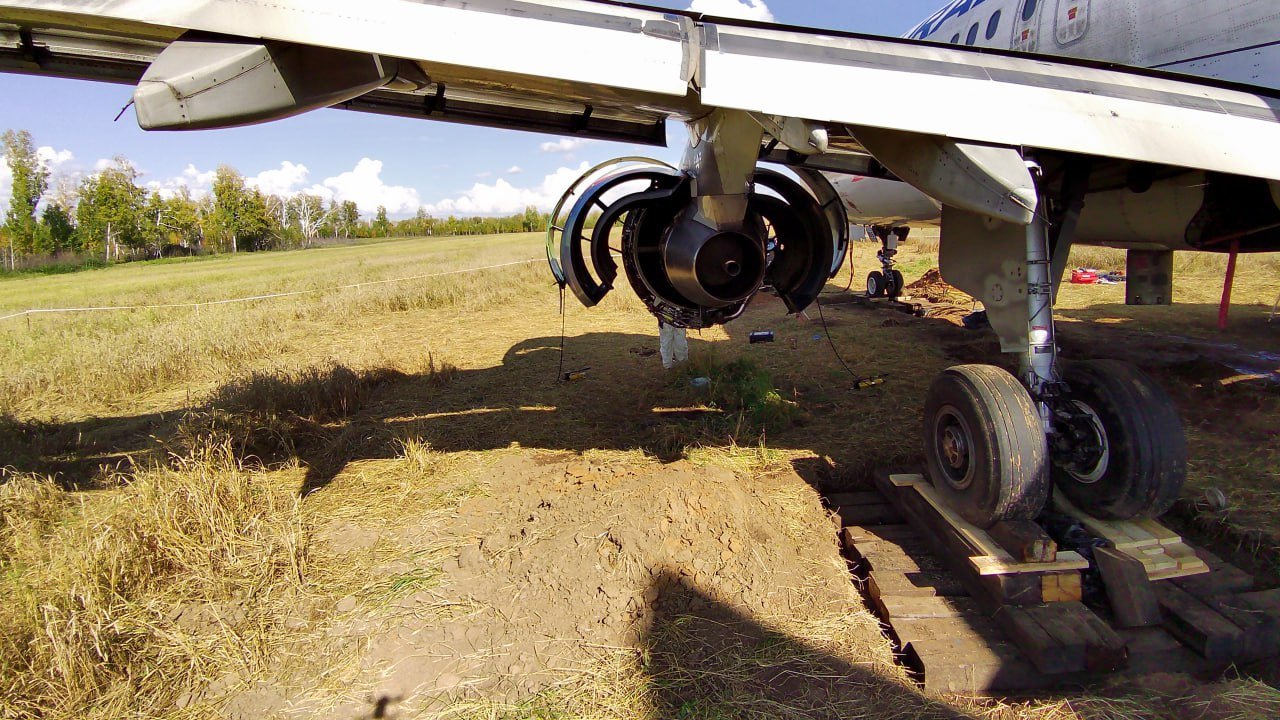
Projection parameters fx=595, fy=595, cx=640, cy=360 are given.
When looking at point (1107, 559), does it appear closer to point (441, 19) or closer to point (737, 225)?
point (737, 225)

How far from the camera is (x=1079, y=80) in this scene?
2.96m

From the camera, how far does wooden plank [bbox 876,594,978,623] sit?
10.3 ft

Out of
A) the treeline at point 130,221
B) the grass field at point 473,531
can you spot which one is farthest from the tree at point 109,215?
the grass field at point 473,531

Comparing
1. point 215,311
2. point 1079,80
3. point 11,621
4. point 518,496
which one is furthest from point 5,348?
point 1079,80

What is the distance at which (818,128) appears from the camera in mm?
2896

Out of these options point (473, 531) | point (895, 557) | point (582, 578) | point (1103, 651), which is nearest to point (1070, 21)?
point (895, 557)

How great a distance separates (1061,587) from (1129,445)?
93cm

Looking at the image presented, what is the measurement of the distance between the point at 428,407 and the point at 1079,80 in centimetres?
611

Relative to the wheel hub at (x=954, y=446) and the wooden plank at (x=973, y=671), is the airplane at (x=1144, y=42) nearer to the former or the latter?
the wheel hub at (x=954, y=446)

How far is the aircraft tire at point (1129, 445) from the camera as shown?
3.30 metres

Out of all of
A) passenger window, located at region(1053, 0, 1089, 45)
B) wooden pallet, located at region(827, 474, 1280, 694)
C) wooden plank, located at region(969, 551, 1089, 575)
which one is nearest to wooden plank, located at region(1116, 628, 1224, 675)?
wooden pallet, located at region(827, 474, 1280, 694)

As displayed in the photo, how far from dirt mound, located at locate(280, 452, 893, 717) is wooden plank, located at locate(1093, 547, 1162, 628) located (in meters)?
1.21

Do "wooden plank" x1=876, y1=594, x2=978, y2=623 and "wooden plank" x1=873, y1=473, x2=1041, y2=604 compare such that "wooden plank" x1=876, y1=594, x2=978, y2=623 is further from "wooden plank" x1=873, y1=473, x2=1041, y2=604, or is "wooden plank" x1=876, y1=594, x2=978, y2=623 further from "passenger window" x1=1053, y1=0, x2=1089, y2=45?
"passenger window" x1=1053, y1=0, x2=1089, y2=45

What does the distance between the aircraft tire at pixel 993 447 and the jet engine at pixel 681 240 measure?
1.49 metres
